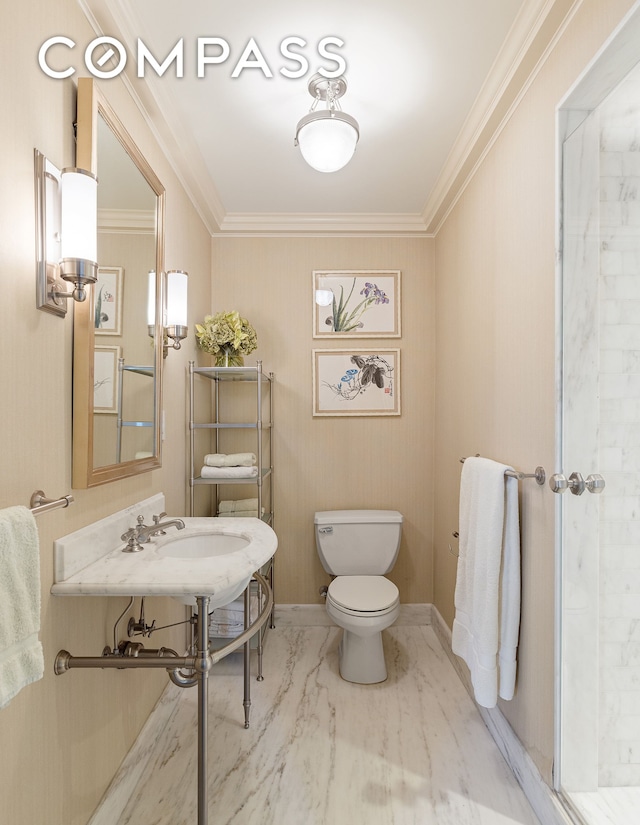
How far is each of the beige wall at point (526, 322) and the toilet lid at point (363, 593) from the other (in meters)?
0.62

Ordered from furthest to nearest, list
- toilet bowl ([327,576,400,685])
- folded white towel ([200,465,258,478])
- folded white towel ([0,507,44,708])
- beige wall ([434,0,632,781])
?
folded white towel ([200,465,258,478])
toilet bowl ([327,576,400,685])
beige wall ([434,0,632,781])
folded white towel ([0,507,44,708])

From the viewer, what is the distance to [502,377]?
1828 millimetres

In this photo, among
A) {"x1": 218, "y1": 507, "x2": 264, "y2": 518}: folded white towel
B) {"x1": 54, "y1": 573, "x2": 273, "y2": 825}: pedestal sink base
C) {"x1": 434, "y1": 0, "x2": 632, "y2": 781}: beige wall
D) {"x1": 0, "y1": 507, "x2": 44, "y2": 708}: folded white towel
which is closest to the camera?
{"x1": 0, "y1": 507, "x2": 44, "y2": 708}: folded white towel

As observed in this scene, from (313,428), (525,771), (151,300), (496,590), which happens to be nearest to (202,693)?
(496,590)

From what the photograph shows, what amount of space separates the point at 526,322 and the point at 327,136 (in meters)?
0.95

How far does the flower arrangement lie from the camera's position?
2408mm

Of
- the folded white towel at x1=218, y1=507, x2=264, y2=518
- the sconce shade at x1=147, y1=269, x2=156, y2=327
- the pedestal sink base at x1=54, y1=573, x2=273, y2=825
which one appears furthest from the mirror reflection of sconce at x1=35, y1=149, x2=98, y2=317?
the folded white towel at x1=218, y1=507, x2=264, y2=518

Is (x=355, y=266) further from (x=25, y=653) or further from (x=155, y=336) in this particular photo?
(x=25, y=653)

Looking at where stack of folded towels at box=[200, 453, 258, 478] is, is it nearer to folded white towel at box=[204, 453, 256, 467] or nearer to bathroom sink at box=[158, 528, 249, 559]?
folded white towel at box=[204, 453, 256, 467]

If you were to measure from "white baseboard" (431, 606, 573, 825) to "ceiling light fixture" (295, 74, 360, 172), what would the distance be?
7.07 ft

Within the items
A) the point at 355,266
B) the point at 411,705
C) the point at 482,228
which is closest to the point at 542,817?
the point at 411,705

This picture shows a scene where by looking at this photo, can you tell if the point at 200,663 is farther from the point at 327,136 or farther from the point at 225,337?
the point at 327,136

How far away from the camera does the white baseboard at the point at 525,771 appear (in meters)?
1.39

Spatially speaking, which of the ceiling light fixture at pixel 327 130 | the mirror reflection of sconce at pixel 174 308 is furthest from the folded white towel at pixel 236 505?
the ceiling light fixture at pixel 327 130
